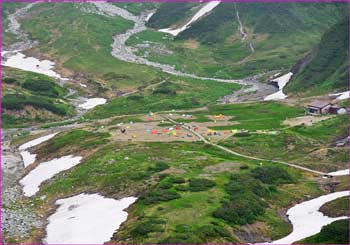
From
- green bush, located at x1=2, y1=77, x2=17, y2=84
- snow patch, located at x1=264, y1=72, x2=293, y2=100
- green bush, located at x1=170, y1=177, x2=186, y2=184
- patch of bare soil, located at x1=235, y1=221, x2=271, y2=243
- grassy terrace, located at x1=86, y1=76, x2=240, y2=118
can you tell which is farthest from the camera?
green bush, located at x1=2, y1=77, x2=17, y2=84

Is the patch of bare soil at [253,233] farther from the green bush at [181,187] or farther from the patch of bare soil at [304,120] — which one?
the patch of bare soil at [304,120]

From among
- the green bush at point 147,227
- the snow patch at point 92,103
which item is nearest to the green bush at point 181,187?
the green bush at point 147,227

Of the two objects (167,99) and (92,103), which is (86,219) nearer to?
(167,99)

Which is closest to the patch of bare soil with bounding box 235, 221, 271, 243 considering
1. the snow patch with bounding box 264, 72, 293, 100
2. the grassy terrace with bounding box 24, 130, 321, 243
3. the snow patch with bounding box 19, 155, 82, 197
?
the grassy terrace with bounding box 24, 130, 321, 243

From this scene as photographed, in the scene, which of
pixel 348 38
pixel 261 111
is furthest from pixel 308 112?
pixel 348 38

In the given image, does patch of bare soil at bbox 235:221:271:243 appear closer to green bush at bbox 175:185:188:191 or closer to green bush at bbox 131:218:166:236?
green bush at bbox 131:218:166:236

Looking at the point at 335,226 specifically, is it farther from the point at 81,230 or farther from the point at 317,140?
the point at 317,140

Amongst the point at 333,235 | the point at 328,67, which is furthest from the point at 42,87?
the point at 333,235
